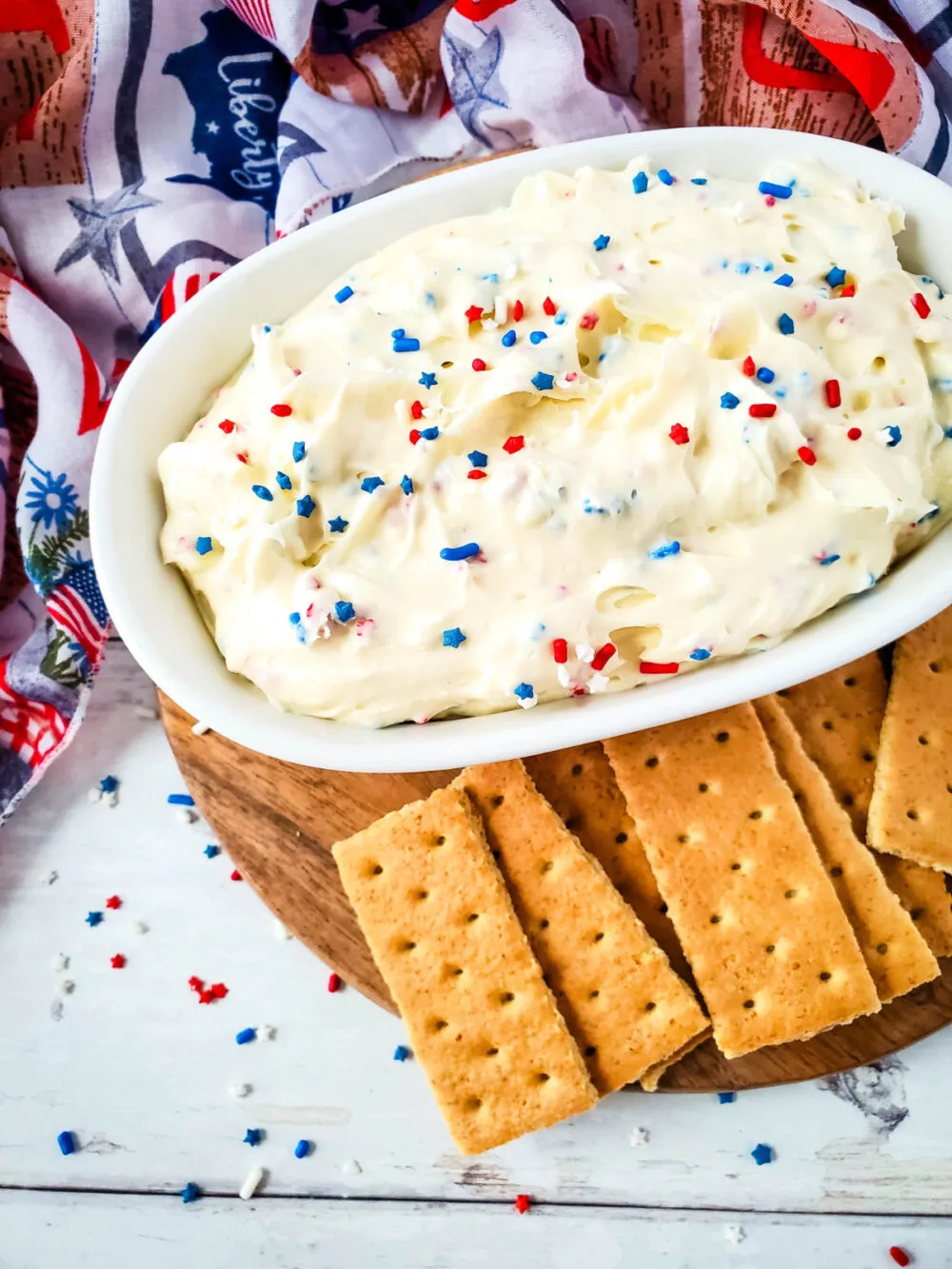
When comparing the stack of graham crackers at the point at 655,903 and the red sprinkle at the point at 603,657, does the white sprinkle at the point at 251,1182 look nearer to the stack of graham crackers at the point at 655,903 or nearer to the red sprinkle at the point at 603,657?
the stack of graham crackers at the point at 655,903

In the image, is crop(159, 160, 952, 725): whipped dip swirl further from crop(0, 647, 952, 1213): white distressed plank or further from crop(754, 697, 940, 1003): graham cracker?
crop(0, 647, 952, 1213): white distressed plank

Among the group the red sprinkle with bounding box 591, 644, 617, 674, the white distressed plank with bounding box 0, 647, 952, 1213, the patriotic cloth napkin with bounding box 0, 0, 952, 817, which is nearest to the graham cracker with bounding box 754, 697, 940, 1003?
the white distressed plank with bounding box 0, 647, 952, 1213

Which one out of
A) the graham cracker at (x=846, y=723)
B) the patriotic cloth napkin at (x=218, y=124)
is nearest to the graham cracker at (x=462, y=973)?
the graham cracker at (x=846, y=723)

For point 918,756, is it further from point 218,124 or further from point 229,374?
point 218,124

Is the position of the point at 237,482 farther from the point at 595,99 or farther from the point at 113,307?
the point at 595,99

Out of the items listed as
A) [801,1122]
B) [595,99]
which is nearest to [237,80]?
[595,99]

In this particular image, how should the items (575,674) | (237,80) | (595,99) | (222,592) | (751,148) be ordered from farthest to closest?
1. (237,80)
2. (595,99)
3. (751,148)
4. (222,592)
5. (575,674)

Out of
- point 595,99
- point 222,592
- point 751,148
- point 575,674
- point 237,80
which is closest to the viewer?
point 575,674
